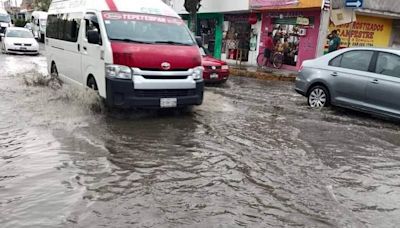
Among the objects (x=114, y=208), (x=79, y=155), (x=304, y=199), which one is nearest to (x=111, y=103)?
(x=79, y=155)

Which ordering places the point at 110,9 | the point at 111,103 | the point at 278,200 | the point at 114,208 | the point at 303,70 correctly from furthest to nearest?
the point at 303,70 < the point at 110,9 < the point at 111,103 < the point at 278,200 < the point at 114,208

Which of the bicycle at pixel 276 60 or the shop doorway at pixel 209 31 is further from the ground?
the shop doorway at pixel 209 31

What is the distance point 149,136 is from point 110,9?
9.50 feet

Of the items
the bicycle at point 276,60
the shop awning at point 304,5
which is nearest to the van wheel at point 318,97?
the shop awning at point 304,5

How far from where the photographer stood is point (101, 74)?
7609mm

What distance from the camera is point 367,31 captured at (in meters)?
18.8

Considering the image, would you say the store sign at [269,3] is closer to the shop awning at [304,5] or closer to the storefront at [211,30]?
the shop awning at [304,5]

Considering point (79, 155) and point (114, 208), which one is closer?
point (114, 208)

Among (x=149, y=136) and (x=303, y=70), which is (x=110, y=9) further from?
(x=303, y=70)

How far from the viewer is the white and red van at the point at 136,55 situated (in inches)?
286

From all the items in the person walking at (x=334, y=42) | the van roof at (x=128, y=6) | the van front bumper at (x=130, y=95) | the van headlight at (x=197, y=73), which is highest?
the van roof at (x=128, y=6)

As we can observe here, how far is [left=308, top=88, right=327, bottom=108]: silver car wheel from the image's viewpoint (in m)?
9.70

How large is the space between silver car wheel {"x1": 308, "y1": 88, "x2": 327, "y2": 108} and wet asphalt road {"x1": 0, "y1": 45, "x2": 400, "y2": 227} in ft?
1.96

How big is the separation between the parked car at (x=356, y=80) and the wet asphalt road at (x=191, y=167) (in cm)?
43
